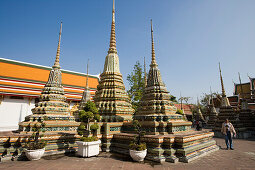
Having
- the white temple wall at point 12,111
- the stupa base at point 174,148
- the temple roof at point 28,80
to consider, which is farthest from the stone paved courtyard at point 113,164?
the white temple wall at point 12,111

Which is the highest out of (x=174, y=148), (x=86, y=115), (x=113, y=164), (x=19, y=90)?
(x=19, y=90)

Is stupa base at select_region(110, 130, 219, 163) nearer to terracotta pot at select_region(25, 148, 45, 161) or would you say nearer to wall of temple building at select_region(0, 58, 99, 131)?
terracotta pot at select_region(25, 148, 45, 161)

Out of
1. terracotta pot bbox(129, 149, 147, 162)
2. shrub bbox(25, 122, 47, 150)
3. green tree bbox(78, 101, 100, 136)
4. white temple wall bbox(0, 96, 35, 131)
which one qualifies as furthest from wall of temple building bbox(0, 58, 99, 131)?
terracotta pot bbox(129, 149, 147, 162)

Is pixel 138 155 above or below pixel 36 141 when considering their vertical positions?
below

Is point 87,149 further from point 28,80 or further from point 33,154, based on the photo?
point 28,80

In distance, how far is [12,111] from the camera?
20203 millimetres

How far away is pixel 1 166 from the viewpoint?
5.74 metres

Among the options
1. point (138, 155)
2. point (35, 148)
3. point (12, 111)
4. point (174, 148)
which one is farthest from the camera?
point (12, 111)

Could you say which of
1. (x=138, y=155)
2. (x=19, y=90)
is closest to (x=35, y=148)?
(x=138, y=155)

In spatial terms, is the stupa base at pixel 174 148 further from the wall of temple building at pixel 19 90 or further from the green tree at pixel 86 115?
the wall of temple building at pixel 19 90

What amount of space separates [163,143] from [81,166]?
353 centimetres

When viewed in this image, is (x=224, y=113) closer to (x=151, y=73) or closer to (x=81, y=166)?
(x=151, y=73)

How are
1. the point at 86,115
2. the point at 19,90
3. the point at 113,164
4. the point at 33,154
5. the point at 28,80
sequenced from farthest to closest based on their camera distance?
1. the point at 28,80
2. the point at 19,90
3. the point at 86,115
4. the point at 33,154
5. the point at 113,164

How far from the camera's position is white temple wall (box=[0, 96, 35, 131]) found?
1945cm
